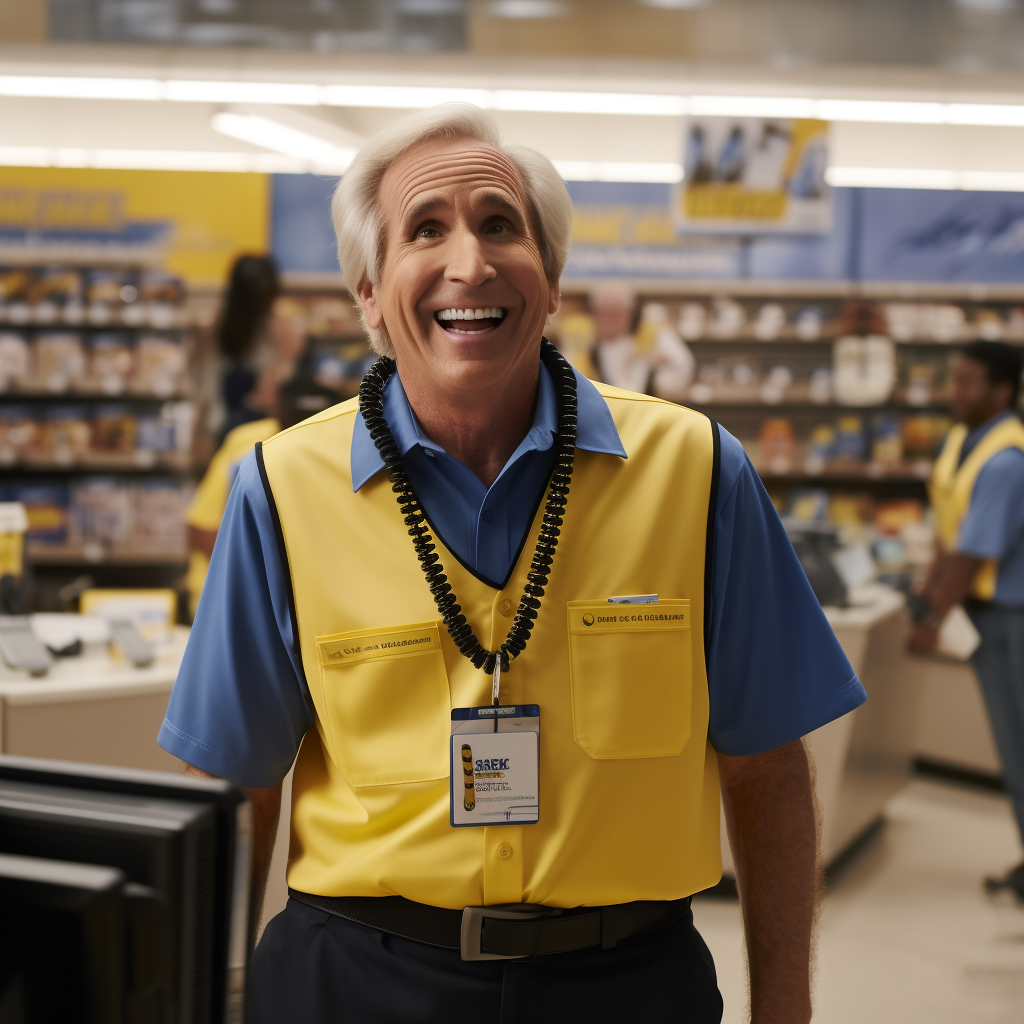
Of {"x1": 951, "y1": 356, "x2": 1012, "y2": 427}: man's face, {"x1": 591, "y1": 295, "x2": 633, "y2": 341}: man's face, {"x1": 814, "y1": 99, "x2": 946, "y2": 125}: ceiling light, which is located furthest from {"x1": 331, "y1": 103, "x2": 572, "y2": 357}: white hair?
{"x1": 814, "y1": 99, "x2": 946, "y2": 125}: ceiling light

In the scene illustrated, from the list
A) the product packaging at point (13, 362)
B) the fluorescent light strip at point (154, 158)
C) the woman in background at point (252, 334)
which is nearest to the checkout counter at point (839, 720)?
the woman in background at point (252, 334)

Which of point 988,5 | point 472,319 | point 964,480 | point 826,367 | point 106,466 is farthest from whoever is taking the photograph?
point 826,367

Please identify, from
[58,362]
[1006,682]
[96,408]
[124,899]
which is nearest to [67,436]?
[96,408]

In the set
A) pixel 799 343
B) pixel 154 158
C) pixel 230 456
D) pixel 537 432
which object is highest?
pixel 154 158

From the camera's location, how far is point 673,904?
120cm

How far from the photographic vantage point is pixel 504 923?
109 cm

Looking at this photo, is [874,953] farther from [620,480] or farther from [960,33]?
[960,33]

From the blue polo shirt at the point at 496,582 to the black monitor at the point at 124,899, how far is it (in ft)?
1.61

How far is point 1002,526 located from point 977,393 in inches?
24.6

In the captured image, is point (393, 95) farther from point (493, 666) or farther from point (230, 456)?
point (493, 666)

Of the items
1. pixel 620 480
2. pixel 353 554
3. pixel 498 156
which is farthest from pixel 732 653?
pixel 498 156

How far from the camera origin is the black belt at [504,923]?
1.10 metres

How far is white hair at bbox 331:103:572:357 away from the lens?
125 centimetres

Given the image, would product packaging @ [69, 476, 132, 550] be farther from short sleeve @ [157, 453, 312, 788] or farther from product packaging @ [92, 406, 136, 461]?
short sleeve @ [157, 453, 312, 788]
